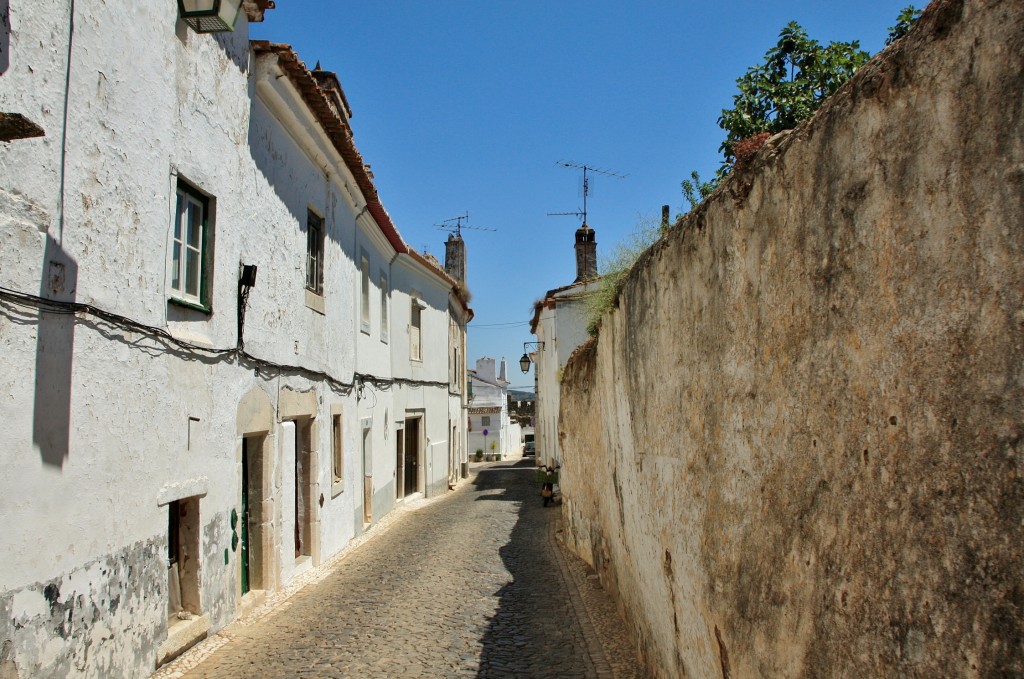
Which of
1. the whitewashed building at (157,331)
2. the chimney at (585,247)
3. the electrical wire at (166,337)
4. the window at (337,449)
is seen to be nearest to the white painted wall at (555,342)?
the chimney at (585,247)

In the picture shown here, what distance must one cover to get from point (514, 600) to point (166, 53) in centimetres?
588

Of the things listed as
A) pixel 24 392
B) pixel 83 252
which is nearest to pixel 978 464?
pixel 24 392

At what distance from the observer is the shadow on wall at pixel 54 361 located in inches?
177

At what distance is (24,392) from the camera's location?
14.3 feet

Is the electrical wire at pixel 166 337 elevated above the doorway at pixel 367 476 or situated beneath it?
elevated above

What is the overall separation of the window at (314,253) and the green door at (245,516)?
255 centimetres

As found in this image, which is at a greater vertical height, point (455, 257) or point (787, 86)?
point (455, 257)

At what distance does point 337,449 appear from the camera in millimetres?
11531

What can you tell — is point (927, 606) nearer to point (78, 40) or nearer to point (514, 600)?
point (78, 40)

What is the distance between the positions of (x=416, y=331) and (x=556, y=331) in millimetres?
4514

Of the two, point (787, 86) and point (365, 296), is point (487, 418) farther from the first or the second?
point (787, 86)

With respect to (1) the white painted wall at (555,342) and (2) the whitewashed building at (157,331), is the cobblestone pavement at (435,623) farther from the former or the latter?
(1) the white painted wall at (555,342)

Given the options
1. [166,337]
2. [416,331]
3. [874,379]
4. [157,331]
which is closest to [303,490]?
[166,337]

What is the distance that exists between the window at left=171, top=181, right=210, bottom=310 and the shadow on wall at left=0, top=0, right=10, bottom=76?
87.3 inches
